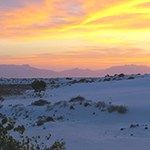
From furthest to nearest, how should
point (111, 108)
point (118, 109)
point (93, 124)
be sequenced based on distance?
1. point (111, 108)
2. point (118, 109)
3. point (93, 124)

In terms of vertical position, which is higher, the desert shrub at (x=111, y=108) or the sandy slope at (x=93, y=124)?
the desert shrub at (x=111, y=108)

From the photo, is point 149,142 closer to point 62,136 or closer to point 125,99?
point 62,136

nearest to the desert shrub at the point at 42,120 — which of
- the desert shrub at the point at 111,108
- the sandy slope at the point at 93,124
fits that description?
the sandy slope at the point at 93,124

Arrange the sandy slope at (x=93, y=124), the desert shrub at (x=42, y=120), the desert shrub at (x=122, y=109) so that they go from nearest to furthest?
Answer: the sandy slope at (x=93, y=124)
the desert shrub at (x=42, y=120)
the desert shrub at (x=122, y=109)

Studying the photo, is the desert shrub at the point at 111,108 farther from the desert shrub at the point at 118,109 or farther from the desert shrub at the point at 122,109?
the desert shrub at the point at 122,109

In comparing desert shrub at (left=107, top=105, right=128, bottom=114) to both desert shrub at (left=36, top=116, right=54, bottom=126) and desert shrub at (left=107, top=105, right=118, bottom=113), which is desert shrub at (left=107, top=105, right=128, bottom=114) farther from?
desert shrub at (left=36, top=116, right=54, bottom=126)

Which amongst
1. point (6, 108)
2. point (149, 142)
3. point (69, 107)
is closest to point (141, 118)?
point (69, 107)

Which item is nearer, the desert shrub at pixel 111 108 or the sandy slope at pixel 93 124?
the sandy slope at pixel 93 124

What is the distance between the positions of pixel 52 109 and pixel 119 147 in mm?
12362

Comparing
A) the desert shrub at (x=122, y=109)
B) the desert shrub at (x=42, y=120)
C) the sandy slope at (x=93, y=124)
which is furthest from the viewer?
the desert shrub at (x=122, y=109)

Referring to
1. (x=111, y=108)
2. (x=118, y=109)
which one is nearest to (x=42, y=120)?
(x=111, y=108)

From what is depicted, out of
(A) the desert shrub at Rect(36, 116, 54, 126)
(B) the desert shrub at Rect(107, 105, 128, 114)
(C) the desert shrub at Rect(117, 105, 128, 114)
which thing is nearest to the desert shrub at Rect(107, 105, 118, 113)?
(B) the desert shrub at Rect(107, 105, 128, 114)

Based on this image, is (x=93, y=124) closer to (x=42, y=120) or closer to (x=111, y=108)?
(x=42, y=120)

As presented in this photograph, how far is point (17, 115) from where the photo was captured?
26.8 meters
